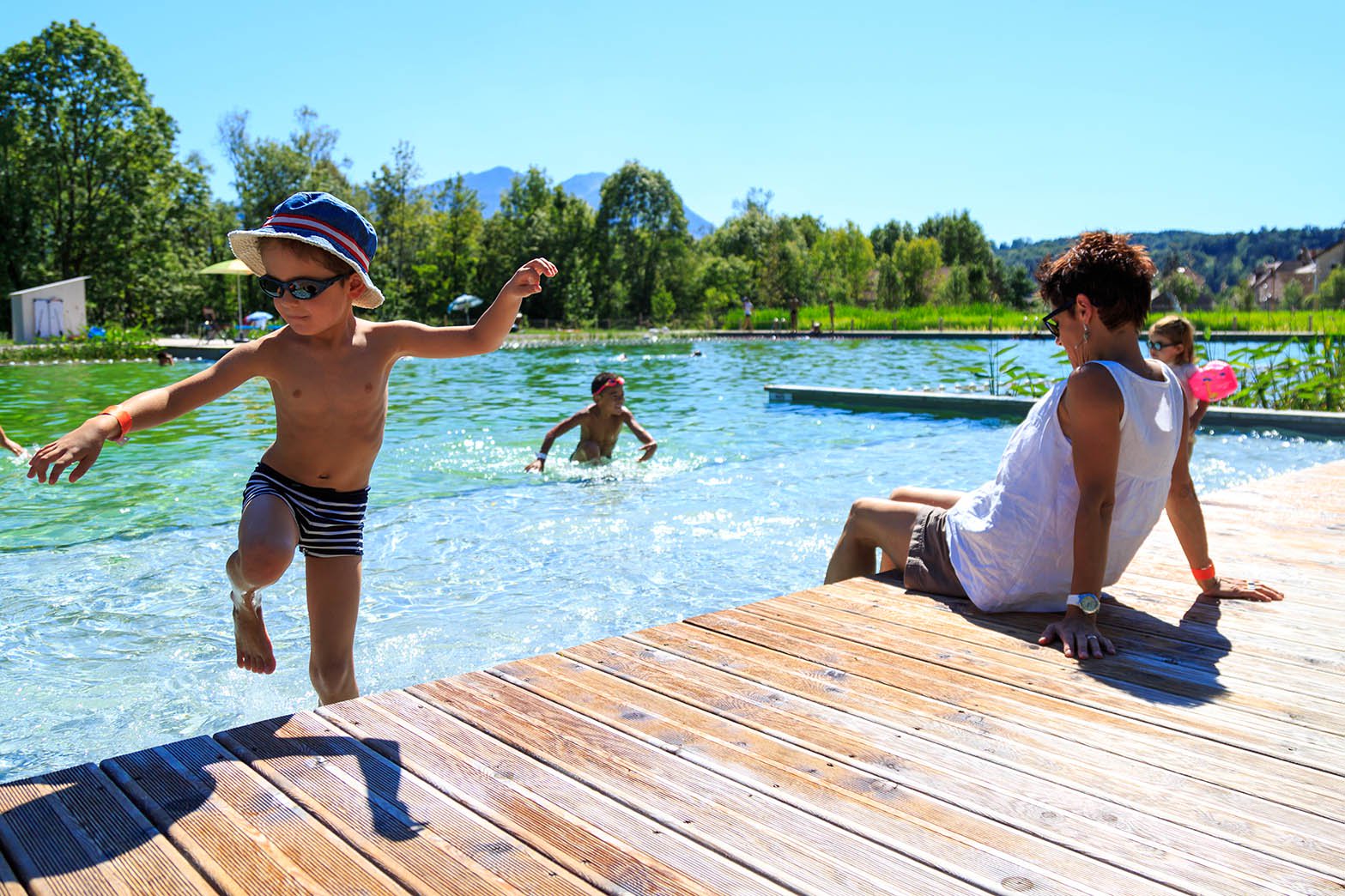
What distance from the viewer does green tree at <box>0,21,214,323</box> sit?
38.7m

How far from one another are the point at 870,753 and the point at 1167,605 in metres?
1.83

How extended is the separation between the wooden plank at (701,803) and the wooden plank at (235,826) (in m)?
0.55

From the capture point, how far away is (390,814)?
6.73ft

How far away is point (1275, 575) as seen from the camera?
4.02 m

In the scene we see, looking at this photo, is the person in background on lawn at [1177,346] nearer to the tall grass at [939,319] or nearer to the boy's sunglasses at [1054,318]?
the boy's sunglasses at [1054,318]

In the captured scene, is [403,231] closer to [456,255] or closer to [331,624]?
[456,255]

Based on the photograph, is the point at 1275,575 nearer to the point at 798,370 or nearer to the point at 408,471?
the point at 408,471

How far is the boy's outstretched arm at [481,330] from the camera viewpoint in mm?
3086

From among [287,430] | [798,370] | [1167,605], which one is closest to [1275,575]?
[1167,605]

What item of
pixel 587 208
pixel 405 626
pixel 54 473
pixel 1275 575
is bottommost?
pixel 405 626

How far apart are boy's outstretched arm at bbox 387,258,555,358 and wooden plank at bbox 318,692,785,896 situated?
1.11m

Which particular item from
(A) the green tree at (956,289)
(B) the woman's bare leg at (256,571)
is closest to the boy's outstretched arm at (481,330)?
(B) the woman's bare leg at (256,571)

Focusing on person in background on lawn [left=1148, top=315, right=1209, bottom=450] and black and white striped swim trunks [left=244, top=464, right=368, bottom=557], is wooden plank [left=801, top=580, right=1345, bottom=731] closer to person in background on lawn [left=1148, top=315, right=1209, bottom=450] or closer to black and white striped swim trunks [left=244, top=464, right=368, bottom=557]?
black and white striped swim trunks [left=244, top=464, right=368, bottom=557]

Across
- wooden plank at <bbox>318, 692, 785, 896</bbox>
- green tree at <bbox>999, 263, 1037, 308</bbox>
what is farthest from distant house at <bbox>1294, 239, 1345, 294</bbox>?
wooden plank at <bbox>318, 692, 785, 896</bbox>
